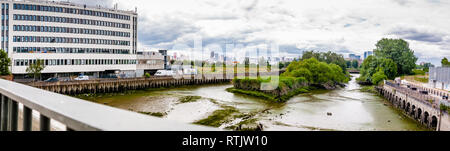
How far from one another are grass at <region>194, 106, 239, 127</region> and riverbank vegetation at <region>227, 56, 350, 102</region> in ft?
39.3

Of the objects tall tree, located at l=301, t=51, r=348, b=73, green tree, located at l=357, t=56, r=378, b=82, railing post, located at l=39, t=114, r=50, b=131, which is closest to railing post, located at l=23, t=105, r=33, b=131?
railing post, located at l=39, t=114, r=50, b=131

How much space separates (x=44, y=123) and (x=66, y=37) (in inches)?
2204

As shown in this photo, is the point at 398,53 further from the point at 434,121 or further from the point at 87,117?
the point at 87,117

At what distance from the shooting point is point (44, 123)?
1.89 metres

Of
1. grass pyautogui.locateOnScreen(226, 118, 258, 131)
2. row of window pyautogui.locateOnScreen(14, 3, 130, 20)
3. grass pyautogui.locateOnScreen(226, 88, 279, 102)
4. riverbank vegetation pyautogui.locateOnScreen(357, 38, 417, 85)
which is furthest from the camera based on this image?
riverbank vegetation pyautogui.locateOnScreen(357, 38, 417, 85)

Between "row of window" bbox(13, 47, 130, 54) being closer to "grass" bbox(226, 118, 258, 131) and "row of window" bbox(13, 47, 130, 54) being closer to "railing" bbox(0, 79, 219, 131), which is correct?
"grass" bbox(226, 118, 258, 131)

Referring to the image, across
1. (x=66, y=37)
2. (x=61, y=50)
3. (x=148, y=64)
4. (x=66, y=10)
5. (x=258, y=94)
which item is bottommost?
(x=258, y=94)

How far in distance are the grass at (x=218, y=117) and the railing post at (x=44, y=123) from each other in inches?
897

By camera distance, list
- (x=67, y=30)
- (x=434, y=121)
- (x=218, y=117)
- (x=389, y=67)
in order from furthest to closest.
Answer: (x=389, y=67) → (x=67, y=30) → (x=218, y=117) → (x=434, y=121)

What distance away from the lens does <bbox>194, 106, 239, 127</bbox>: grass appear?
25272 mm

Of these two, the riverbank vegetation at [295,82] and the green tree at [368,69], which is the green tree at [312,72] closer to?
the riverbank vegetation at [295,82]

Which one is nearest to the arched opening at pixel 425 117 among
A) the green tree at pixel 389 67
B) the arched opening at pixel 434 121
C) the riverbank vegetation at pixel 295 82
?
the arched opening at pixel 434 121

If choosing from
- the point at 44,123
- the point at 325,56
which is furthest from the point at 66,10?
the point at 325,56
